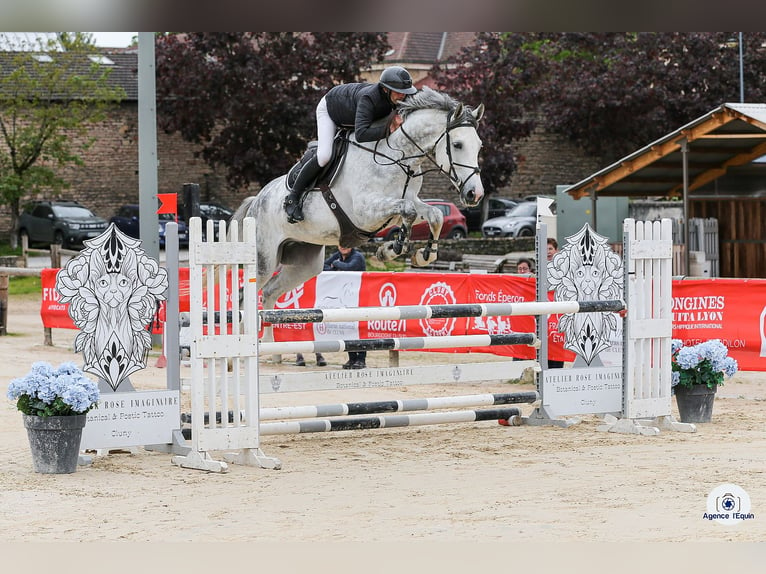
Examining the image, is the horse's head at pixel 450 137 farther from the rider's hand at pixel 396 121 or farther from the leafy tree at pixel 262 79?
the leafy tree at pixel 262 79

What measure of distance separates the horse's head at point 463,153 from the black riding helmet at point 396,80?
34 cm

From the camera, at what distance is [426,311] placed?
709 cm

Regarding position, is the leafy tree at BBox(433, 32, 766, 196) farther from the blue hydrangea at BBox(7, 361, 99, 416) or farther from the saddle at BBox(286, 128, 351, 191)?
the blue hydrangea at BBox(7, 361, 99, 416)

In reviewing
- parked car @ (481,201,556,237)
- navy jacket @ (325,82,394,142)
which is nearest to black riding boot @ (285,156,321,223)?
navy jacket @ (325,82,394,142)

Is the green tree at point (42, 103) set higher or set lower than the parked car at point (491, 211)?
higher

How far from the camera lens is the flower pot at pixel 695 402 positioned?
821 cm

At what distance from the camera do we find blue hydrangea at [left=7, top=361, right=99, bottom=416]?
6234 mm

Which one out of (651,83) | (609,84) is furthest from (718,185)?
(651,83)

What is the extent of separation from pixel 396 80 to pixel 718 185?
12044 mm

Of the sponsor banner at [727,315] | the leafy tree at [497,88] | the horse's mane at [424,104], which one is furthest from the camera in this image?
the leafy tree at [497,88]

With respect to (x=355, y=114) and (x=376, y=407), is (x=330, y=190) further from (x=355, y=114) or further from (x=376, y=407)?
(x=376, y=407)

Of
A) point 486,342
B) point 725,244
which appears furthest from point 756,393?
point 725,244

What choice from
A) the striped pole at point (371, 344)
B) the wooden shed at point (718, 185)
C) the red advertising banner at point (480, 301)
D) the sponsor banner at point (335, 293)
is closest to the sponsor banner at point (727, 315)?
the red advertising banner at point (480, 301)

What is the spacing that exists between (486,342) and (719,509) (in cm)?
256
